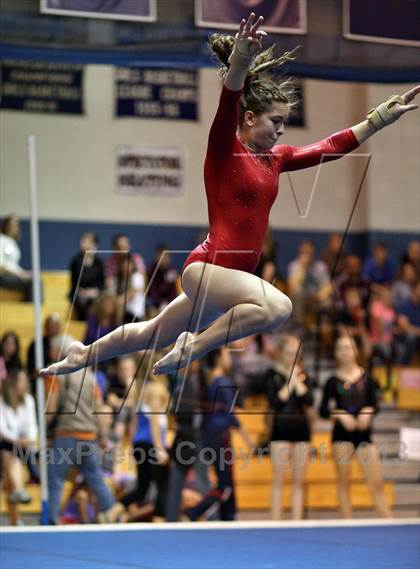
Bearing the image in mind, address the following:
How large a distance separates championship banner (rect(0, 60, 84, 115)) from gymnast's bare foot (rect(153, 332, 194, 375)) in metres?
9.23

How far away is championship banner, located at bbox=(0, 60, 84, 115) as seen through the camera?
1275 centimetres

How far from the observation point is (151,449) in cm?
733

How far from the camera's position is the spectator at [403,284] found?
36.9ft

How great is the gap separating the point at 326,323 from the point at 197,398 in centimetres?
364

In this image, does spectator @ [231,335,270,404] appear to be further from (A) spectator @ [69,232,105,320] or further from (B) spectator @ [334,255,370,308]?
(A) spectator @ [69,232,105,320]

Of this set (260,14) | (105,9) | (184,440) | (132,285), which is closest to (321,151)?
(260,14)

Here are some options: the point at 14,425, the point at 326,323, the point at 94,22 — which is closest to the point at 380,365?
the point at 326,323

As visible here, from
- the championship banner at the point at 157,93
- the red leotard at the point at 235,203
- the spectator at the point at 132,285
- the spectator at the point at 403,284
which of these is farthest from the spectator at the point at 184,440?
the championship banner at the point at 157,93

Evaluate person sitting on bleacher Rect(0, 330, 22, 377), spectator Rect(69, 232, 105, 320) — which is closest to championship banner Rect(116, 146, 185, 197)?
spectator Rect(69, 232, 105, 320)

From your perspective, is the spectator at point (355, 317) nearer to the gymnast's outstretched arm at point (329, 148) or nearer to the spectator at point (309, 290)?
the spectator at point (309, 290)

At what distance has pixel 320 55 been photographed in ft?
18.2

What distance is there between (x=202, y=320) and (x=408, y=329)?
7283mm

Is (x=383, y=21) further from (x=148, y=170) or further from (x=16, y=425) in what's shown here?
(x=148, y=170)

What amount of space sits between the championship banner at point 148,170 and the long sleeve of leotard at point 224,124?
31.8 feet
